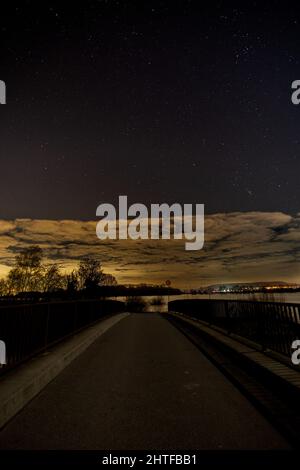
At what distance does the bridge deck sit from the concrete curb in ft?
0.48

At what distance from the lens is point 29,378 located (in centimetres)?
659

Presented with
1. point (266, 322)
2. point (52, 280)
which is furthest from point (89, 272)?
point (266, 322)

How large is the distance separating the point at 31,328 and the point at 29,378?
2.09 m

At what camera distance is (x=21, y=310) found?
315 inches

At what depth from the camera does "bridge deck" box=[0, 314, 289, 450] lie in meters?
4.41

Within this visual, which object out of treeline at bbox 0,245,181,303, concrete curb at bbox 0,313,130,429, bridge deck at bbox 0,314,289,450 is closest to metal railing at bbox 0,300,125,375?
concrete curb at bbox 0,313,130,429

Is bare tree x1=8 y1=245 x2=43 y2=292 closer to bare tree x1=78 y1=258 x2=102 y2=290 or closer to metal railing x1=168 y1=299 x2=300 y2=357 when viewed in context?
bare tree x1=78 y1=258 x2=102 y2=290

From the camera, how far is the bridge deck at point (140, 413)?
4.41m

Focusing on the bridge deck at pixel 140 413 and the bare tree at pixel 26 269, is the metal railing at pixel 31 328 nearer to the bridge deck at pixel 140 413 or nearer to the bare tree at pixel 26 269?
the bridge deck at pixel 140 413

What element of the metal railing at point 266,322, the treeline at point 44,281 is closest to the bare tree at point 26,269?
the treeline at point 44,281

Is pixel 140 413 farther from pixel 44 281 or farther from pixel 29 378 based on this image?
pixel 44 281

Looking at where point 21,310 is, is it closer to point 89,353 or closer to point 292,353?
point 89,353

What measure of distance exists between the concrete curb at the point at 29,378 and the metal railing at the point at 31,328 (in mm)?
204
